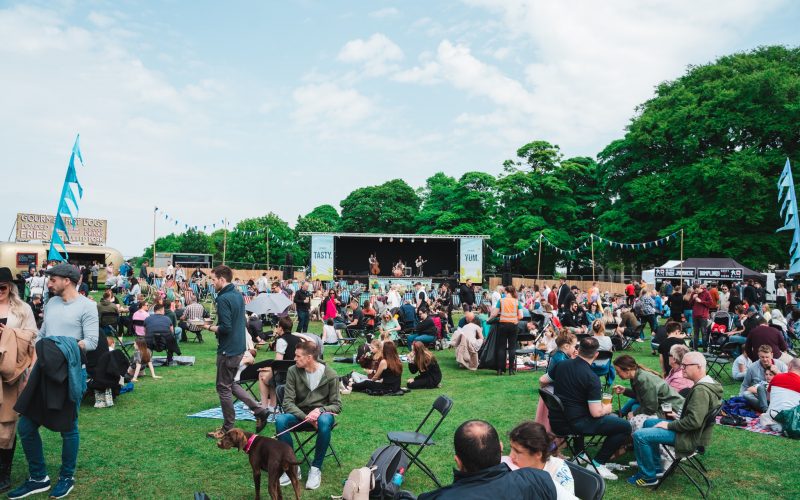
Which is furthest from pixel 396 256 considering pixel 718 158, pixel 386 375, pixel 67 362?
pixel 67 362

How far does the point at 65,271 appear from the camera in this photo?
4289 mm

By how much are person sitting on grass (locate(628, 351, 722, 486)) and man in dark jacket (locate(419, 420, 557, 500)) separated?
8.85 feet

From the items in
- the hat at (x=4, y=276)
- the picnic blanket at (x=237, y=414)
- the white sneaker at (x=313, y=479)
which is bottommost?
the picnic blanket at (x=237, y=414)

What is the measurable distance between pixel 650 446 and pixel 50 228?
44097 mm

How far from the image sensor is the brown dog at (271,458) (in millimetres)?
3902

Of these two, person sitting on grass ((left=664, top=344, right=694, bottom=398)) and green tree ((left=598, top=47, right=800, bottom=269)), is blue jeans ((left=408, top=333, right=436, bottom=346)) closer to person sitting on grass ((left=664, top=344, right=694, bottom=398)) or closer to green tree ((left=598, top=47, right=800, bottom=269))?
person sitting on grass ((left=664, top=344, right=694, bottom=398))

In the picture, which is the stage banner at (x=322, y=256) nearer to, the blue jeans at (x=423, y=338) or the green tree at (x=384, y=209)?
the blue jeans at (x=423, y=338)

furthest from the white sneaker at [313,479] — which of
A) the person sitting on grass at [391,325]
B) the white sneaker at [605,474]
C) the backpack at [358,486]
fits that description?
the person sitting on grass at [391,325]

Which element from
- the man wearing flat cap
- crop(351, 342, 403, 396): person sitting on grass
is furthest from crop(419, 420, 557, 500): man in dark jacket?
crop(351, 342, 403, 396): person sitting on grass

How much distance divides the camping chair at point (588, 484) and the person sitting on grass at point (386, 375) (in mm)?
5071

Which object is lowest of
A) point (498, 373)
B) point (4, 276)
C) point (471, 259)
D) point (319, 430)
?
point (498, 373)

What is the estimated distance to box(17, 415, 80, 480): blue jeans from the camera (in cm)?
402

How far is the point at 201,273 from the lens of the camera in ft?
95.3

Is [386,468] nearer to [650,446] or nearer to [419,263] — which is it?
[650,446]
